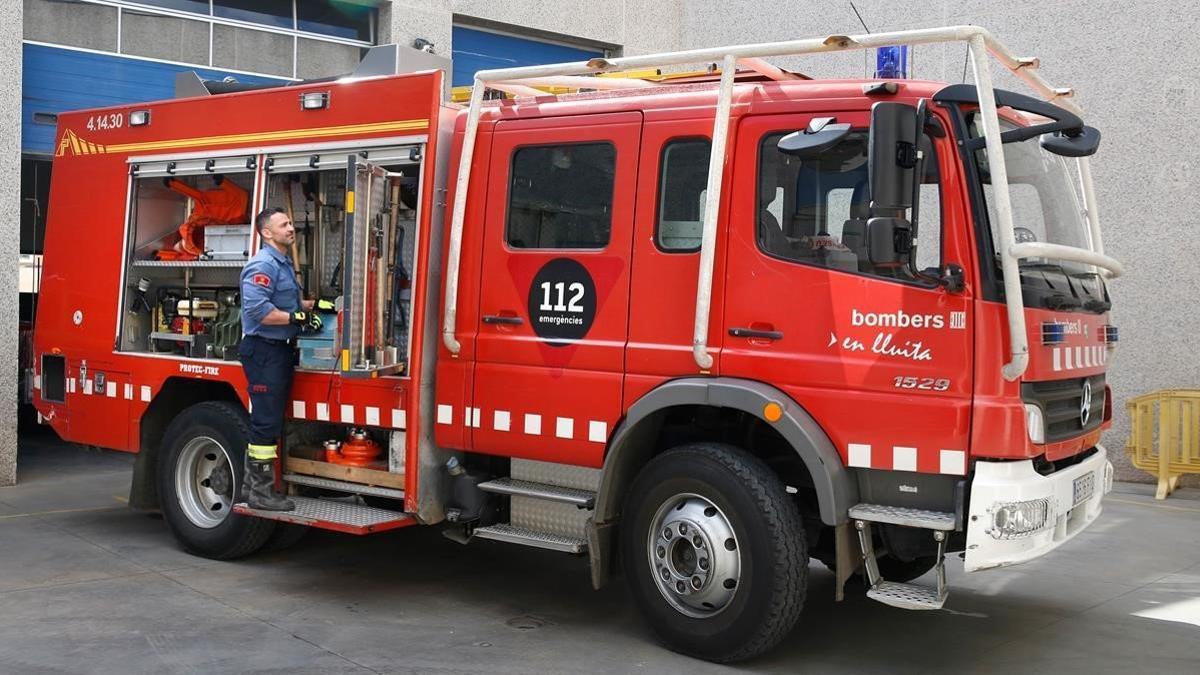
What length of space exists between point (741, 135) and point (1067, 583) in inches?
155

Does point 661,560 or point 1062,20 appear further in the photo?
point 1062,20

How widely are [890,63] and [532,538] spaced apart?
10.1 feet

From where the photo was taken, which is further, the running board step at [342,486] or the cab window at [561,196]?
the running board step at [342,486]

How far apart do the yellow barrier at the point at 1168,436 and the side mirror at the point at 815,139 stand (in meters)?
7.16

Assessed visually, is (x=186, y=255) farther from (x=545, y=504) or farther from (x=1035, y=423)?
(x=1035, y=423)

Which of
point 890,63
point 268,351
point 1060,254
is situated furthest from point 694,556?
point 268,351

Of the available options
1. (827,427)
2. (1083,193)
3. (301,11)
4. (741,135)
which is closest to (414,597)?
(827,427)

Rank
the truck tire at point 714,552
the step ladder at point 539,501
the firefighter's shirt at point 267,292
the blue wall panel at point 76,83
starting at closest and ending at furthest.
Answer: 1. the truck tire at point 714,552
2. the step ladder at point 539,501
3. the firefighter's shirt at point 267,292
4. the blue wall panel at point 76,83

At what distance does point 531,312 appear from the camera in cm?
637

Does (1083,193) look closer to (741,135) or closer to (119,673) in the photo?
(741,135)

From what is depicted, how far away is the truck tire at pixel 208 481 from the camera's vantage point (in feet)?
24.6

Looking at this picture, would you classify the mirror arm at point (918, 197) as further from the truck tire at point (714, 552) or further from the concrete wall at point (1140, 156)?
the concrete wall at point (1140, 156)

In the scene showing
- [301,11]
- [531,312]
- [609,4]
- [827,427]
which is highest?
[609,4]

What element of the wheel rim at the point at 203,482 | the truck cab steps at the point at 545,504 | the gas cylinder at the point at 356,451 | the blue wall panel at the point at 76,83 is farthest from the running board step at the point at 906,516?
the blue wall panel at the point at 76,83
